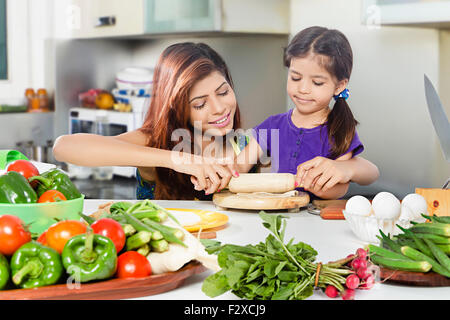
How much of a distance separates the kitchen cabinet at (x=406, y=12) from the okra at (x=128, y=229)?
1.31 m

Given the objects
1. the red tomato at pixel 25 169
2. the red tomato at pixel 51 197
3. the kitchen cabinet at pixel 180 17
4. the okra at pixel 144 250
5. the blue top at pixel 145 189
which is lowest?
the blue top at pixel 145 189

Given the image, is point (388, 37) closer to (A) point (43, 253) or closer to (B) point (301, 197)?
(B) point (301, 197)

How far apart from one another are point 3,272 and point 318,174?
99cm

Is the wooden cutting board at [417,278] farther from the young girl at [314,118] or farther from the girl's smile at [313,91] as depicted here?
the girl's smile at [313,91]

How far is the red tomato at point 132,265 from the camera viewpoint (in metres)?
0.83

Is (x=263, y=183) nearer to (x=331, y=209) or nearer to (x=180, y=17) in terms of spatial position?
(x=331, y=209)

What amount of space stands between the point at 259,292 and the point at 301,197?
2.20 feet

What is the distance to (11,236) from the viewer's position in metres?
0.79

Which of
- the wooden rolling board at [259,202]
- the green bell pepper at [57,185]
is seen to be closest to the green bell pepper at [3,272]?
the green bell pepper at [57,185]

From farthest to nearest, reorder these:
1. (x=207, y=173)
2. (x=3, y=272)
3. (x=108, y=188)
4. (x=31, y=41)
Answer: (x=31, y=41) < (x=108, y=188) < (x=207, y=173) < (x=3, y=272)

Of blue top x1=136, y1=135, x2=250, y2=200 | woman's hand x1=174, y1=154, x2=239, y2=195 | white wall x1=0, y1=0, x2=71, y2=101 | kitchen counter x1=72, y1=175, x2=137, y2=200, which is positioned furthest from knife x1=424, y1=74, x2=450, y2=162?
white wall x1=0, y1=0, x2=71, y2=101

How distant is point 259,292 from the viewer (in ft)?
2.60

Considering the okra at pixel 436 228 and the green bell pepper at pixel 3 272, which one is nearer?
the green bell pepper at pixel 3 272

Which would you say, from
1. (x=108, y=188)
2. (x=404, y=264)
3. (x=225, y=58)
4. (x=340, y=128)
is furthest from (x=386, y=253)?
(x=108, y=188)
